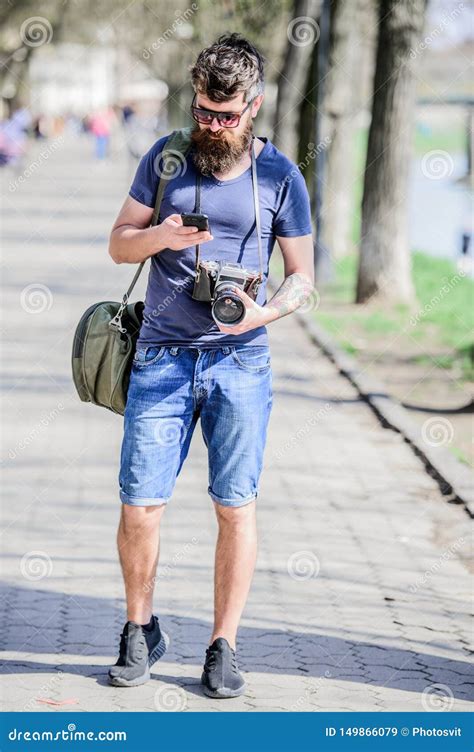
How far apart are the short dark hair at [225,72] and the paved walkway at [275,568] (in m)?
1.95

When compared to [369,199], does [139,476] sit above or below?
below

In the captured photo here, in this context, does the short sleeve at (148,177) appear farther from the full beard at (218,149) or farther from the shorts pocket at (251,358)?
the shorts pocket at (251,358)

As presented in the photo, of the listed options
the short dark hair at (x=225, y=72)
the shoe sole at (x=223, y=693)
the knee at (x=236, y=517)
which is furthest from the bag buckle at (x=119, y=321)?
the shoe sole at (x=223, y=693)

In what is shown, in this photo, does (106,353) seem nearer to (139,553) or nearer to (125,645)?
(139,553)

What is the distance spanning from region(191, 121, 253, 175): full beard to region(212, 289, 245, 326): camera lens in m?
0.42

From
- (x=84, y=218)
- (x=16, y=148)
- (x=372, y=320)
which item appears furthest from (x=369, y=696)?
(x=16, y=148)

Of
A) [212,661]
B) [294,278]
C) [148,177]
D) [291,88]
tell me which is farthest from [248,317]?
[291,88]

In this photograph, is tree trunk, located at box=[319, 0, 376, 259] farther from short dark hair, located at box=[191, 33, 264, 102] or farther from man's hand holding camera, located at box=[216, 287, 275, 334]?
man's hand holding camera, located at box=[216, 287, 275, 334]

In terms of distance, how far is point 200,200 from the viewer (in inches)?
162

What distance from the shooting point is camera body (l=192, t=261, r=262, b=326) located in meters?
3.97

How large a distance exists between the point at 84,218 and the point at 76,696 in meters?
22.1

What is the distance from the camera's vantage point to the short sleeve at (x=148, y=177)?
163 inches

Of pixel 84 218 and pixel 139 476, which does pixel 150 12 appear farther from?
pixel 139 476

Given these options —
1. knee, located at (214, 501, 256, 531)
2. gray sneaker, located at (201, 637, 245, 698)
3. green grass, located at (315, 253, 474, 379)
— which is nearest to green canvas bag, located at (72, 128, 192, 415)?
knee, located at (214, 501, 256, 531)
